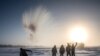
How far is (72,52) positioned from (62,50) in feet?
8.56

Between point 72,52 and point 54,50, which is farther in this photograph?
point 54,50

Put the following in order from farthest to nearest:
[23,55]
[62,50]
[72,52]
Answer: [62,50] < [72,52] < [23,55]

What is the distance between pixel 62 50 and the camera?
1145 inches

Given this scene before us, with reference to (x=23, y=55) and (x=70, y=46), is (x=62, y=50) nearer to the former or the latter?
(x=70, y=46)

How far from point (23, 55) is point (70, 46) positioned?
12.4m

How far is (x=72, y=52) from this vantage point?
2667 cm

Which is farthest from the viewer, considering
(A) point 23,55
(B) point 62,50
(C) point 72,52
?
(B) point 62,50

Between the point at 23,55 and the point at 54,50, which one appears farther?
the point at 54,50

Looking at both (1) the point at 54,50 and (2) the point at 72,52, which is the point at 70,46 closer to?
(2) the point at 72,52

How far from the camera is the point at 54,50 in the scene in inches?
1206

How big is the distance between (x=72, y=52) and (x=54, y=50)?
4436 mm

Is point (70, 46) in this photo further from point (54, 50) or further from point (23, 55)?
point (23, 55)

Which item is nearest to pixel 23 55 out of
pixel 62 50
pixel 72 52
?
pixel 72 52

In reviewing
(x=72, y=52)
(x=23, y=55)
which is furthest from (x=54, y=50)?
(x=23, y=55)
